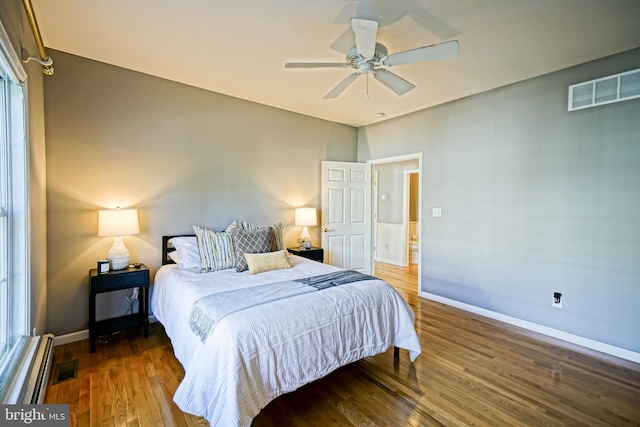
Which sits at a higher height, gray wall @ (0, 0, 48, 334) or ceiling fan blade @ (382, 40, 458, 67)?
ceiling fan blade @ (382, 40, 458, 67)

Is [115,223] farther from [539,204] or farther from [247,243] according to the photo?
[539,204]

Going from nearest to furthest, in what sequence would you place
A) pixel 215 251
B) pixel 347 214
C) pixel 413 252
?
pixel 215 251, pixel 347 214, pixel 413 252

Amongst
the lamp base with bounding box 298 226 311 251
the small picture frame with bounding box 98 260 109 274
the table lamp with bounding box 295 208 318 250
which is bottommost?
the small picture frame with bounding box 98 260 109 274

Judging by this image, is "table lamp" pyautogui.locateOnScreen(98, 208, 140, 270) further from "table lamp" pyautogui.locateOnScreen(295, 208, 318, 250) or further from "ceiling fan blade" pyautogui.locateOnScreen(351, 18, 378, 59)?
"ceiling fan blade" pyautogui.locateOnScreen(351, 18, 378, 59)

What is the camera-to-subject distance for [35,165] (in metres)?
2.24

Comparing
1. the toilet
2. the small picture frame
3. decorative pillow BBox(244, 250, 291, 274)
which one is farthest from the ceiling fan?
the toilet

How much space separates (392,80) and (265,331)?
2260mm

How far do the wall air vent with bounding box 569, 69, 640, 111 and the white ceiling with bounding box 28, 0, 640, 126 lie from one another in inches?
9.3

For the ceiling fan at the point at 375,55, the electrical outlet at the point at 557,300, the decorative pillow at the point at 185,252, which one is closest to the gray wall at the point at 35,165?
the decorative pillow at the point at 185,252

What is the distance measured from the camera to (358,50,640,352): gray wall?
2.67 meters

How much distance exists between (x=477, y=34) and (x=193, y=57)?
2.51 metres

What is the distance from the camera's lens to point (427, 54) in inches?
81.7

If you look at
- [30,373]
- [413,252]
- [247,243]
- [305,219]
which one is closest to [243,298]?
[247,243]

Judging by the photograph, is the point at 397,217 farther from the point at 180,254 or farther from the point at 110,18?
the point at 110,18
